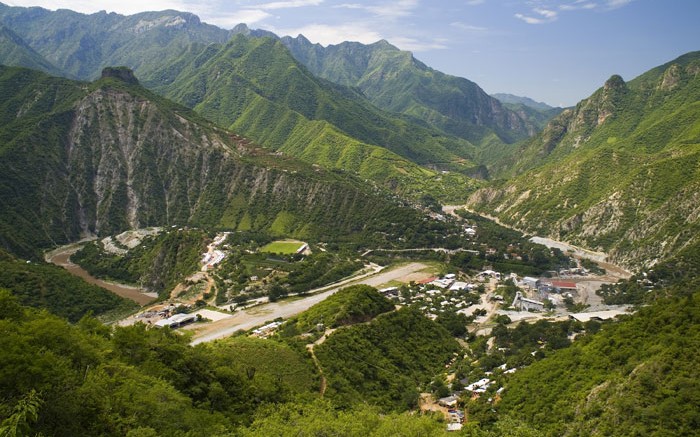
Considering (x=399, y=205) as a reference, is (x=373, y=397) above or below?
below

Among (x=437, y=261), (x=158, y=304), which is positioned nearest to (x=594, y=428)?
(x=158, y=304)

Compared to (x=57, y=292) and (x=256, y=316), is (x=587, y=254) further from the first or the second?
(x=57, y=292)

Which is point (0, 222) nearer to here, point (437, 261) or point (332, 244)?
point (332, 244)

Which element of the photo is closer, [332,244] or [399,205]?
[332,244]

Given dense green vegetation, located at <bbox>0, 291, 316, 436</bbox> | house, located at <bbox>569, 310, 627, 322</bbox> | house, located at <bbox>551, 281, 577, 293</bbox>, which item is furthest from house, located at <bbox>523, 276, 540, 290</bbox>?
dense green vegetation, located at <bbox>0, 291, 316, 436</bbox>

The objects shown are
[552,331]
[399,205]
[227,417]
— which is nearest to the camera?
[227,417]

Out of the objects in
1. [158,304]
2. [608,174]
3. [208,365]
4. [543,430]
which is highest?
[608,174]
